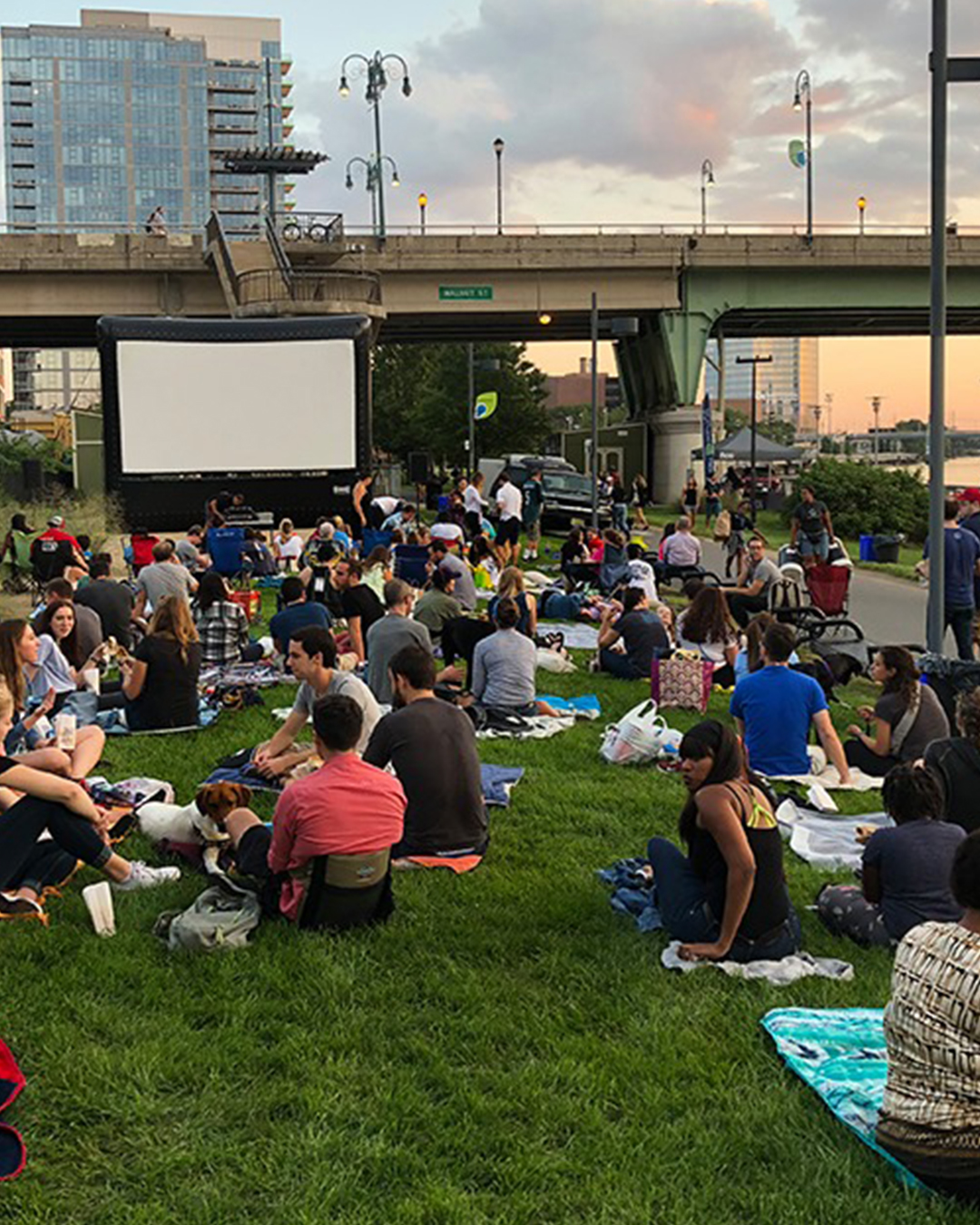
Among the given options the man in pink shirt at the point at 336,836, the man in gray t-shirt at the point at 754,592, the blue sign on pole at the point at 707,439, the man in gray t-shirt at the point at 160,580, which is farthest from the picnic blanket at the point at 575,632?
the blue sign on pole at the point at 707,439

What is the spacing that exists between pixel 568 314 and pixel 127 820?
1653 inches

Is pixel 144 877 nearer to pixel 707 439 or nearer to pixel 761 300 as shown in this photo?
pixel 707 439

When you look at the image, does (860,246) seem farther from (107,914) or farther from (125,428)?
(107,914)

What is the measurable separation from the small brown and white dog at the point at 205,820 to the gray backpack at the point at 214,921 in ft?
1.61

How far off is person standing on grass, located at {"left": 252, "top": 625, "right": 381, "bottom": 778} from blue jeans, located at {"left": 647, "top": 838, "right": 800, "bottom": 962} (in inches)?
86.1

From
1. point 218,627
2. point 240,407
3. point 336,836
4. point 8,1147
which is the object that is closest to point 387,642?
point 218,627

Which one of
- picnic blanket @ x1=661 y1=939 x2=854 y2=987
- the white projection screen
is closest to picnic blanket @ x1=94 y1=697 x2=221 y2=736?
picnic blanket @ x1=661 y1=939 x2=854 y2=987

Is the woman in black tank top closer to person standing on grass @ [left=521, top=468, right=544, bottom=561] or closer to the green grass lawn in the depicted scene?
the green grass lawn

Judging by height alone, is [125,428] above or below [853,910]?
above

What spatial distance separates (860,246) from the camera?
1834 inches

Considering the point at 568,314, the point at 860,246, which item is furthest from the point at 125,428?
the point at 860,246

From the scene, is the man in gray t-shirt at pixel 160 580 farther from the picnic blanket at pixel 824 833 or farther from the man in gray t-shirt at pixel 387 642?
the picnic blanket at pixel 824 833

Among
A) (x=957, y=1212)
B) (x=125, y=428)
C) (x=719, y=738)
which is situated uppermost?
(x=125, y=428)

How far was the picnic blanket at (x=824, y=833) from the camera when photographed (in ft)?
24.8
